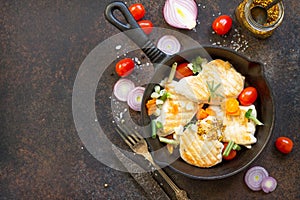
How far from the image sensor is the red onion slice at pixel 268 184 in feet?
10.9

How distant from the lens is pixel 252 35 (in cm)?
341

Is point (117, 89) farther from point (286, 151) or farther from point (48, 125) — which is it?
point (286, 151)

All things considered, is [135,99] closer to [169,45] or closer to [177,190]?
[169,45]

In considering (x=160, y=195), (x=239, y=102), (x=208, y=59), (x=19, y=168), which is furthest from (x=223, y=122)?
(x=19, y=168)

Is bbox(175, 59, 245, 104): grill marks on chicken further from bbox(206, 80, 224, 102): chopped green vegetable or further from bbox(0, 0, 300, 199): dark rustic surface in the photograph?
bbox(0, 0, 300, 199): dark rustic surface

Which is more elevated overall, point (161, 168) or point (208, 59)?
point (208, 59)

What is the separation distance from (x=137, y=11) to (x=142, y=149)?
921 millimetres

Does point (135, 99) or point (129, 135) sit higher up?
point (135, 99)

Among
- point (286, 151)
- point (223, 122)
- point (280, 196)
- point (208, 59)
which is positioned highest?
point (208, 59)

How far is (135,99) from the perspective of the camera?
11.0 ft

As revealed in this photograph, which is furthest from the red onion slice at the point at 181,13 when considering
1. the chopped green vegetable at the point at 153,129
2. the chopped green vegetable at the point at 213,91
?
the chopped green vegetable at the point at 153,129

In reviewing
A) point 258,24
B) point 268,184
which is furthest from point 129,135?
point 258,24

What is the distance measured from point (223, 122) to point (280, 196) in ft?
2.20

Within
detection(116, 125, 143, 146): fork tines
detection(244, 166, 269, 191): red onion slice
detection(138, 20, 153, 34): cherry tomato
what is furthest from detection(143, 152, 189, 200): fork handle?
detection(138, 20, 153, 34): cherry tomato
